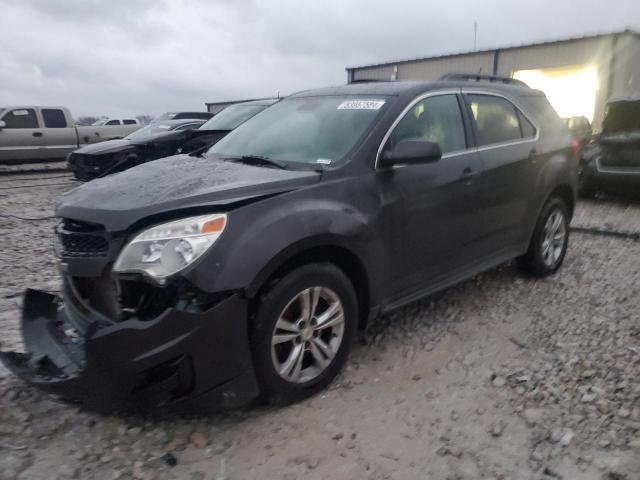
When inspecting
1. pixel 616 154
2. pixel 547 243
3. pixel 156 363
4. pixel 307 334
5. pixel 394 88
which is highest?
pixel 394 88

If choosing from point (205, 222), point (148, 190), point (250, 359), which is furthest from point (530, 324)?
point (148, 190)

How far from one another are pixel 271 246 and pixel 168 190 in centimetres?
65

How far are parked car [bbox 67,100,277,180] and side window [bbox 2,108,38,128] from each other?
19.5ft

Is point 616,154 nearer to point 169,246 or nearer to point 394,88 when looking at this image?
point 394,88

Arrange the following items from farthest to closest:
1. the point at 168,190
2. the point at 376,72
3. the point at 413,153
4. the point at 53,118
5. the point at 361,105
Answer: the point at 376,72
the point at 53,118
the point at 361,105
the point at 413,153
the point at 168,190

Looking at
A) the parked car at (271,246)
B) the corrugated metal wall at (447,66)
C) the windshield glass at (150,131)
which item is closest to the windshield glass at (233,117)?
the windshield glass at (150,131)

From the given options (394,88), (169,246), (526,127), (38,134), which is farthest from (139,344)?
(38,134)

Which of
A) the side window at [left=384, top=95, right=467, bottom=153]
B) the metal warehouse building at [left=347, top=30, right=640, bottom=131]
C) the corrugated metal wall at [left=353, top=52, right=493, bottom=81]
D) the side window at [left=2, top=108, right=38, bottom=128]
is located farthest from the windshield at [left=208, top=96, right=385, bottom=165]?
the corrugated metal wall at [left=353, top=52, right=493, bottom=81]

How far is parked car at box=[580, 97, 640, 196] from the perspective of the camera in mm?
7238

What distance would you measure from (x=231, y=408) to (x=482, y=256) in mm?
2247

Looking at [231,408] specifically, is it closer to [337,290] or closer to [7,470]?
[337,290]

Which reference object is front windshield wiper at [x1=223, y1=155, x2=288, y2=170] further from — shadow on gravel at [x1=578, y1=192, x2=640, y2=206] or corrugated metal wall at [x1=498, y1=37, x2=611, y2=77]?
corrugated metal wall at [x1=498, y1=37, x2=611, y2=77]

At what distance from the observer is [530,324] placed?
3645 mm

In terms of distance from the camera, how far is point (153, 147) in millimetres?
8867
